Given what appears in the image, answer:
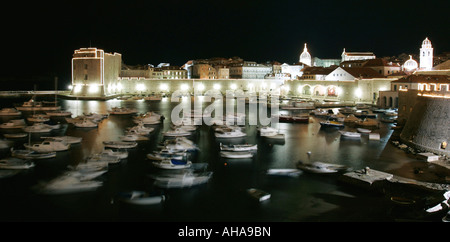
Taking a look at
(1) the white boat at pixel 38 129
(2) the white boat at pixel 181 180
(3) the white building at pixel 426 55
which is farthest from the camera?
(3) the white building at pixel 426 55

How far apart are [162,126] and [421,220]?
1095cm

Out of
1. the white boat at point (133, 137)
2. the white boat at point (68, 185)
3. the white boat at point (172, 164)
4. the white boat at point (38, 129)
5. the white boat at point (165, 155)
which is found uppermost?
the white boat at point (38, 129)

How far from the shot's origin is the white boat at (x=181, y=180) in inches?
293

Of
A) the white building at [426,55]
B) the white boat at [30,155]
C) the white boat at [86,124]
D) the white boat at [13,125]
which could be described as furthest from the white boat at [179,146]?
the white building at [426,55]

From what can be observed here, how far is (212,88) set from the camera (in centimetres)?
3538

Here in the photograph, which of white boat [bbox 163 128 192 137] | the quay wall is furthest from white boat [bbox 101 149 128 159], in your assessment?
the quay wall

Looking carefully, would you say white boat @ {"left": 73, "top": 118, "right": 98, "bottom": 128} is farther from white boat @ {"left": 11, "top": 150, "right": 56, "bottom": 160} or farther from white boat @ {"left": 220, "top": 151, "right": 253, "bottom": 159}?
white boat @ {"left": 220, "top": 151, "right": 253, "bottom": 159}

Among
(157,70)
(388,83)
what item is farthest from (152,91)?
(388,83)

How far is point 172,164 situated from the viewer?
8609 millimetres

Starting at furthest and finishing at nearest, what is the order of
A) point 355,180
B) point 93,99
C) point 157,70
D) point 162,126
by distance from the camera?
1. point 157,70
2. point 93,99
3. point 162,126
4. point 355,180

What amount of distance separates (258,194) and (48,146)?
20.0 ft

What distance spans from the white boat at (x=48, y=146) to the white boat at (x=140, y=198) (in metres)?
4.18

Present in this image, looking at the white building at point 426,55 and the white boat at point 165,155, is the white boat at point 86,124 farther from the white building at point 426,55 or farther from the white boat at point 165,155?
the white building at point 426,55
